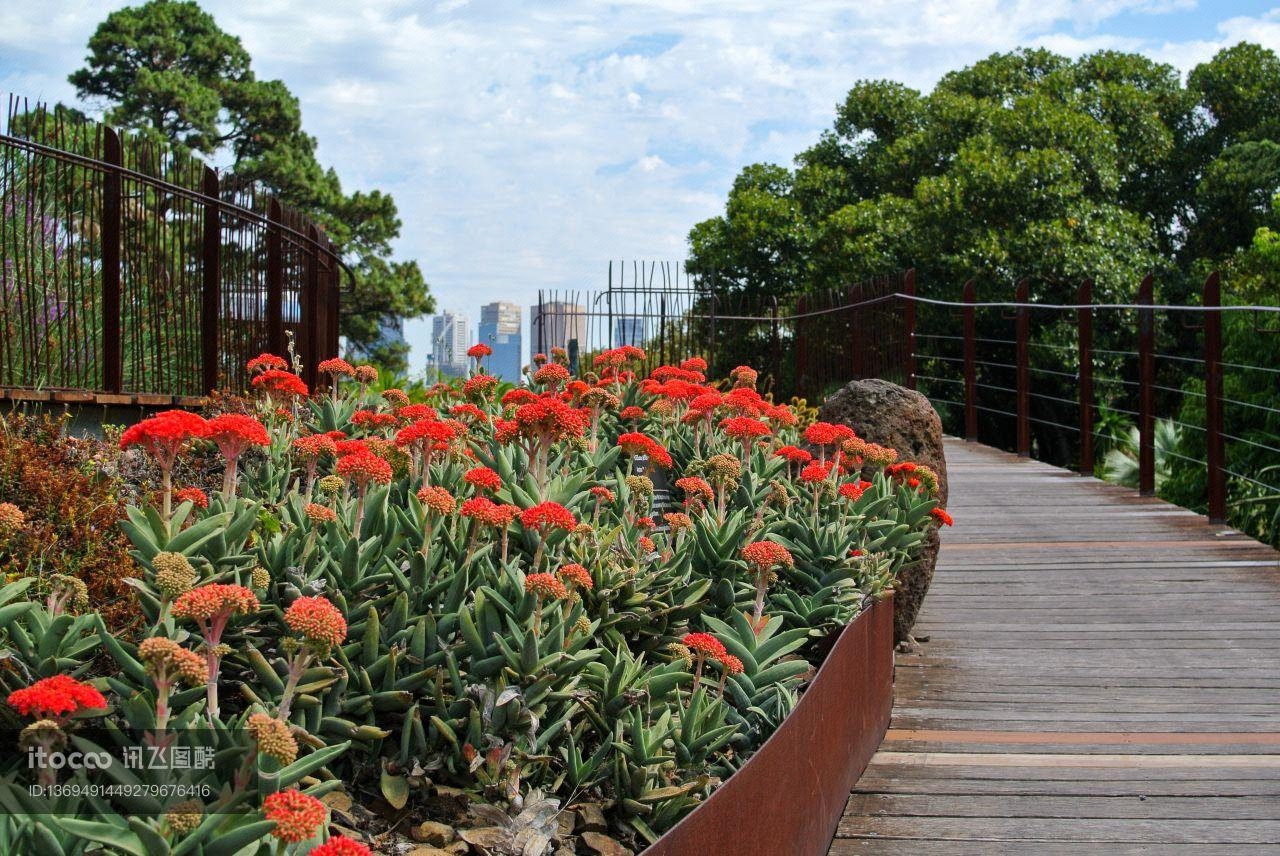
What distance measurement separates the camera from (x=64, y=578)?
110 inches

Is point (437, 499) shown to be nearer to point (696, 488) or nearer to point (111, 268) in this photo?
point (696, 488)

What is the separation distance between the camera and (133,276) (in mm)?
8578

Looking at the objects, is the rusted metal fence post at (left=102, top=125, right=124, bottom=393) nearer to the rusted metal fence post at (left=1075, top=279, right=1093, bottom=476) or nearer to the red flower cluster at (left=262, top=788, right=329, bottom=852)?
the red flower cluster at (left=262, top=788, right=329, bottom=852)

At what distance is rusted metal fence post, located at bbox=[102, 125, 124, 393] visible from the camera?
26.3ft

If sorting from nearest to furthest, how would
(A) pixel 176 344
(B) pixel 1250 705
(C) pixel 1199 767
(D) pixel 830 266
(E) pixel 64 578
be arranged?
(E) pixel 64 578, (C) pixel 1199 767, (B) pixel 1250 705, (A) pixel 176 344, (D) pixel 830 266

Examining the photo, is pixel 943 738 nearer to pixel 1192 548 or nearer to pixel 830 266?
pixel 1192 548

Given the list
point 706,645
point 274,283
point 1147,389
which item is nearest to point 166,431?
point 706,645

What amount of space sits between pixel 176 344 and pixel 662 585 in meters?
6.56

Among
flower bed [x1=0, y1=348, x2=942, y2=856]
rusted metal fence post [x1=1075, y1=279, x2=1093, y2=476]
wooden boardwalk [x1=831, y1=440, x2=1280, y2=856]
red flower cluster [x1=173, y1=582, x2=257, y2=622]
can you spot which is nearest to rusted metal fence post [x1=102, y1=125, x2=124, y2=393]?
flower bed [x1=0, y1=348, x2=942, y2=856]

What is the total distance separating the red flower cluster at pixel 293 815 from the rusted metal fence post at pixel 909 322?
1019 centimetres

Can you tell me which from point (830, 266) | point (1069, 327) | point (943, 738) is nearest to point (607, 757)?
point (943, 738)

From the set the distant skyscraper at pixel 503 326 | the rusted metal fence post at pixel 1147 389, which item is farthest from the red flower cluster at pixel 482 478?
the distant skyscraper at pixel 503 326

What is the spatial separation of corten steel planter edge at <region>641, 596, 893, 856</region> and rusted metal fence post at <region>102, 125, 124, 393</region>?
5.77m

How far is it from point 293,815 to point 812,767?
1.85 metres
